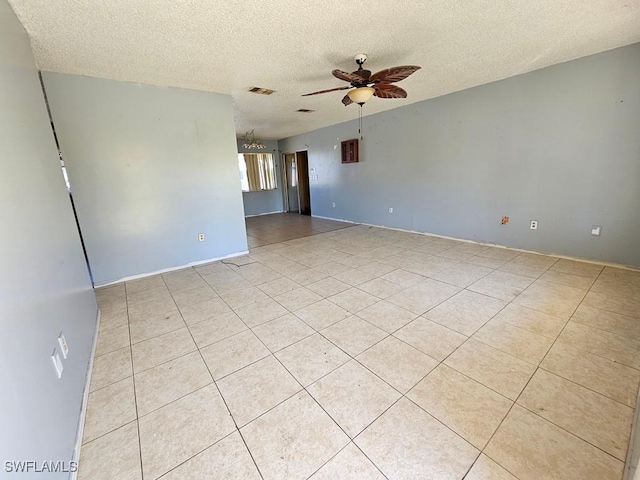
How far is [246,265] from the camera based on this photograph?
3727 millimetres

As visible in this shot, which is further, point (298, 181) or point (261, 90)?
point (298, 181)

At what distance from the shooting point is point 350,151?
19.4 feet

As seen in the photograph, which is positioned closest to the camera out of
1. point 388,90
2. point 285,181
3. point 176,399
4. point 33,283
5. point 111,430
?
point 33,283

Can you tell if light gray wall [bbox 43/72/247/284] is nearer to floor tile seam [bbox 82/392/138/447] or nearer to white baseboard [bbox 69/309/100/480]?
white baseboard [bbox 69/309/100/480]

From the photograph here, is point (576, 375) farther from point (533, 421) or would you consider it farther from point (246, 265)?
point (246, 265)

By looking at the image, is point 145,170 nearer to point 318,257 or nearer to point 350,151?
point 318,257

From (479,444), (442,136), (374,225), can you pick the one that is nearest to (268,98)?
(442,136)

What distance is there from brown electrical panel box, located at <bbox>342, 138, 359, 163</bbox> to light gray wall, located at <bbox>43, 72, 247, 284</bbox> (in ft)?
9.46

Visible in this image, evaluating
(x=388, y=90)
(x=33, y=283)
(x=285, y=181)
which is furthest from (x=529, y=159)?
(x=285, y=181)

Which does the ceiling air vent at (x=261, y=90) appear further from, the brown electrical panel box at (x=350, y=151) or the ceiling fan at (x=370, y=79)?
the brown electrical panel box at (x=350, y=151)

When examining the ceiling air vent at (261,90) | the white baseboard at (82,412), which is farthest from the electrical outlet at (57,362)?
the ceiling air vent at (261,90)

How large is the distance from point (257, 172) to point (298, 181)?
50.7 inches

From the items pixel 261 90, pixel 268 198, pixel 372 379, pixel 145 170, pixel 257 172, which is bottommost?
pixel 372 379

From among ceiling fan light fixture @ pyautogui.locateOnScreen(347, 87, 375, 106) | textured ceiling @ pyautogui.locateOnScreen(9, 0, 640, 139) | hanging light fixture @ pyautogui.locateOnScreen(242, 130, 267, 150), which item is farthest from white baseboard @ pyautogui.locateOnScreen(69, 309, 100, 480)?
hanging light fixture @ pyautogui.locateOnScreen(242, 130, 267, 150)
